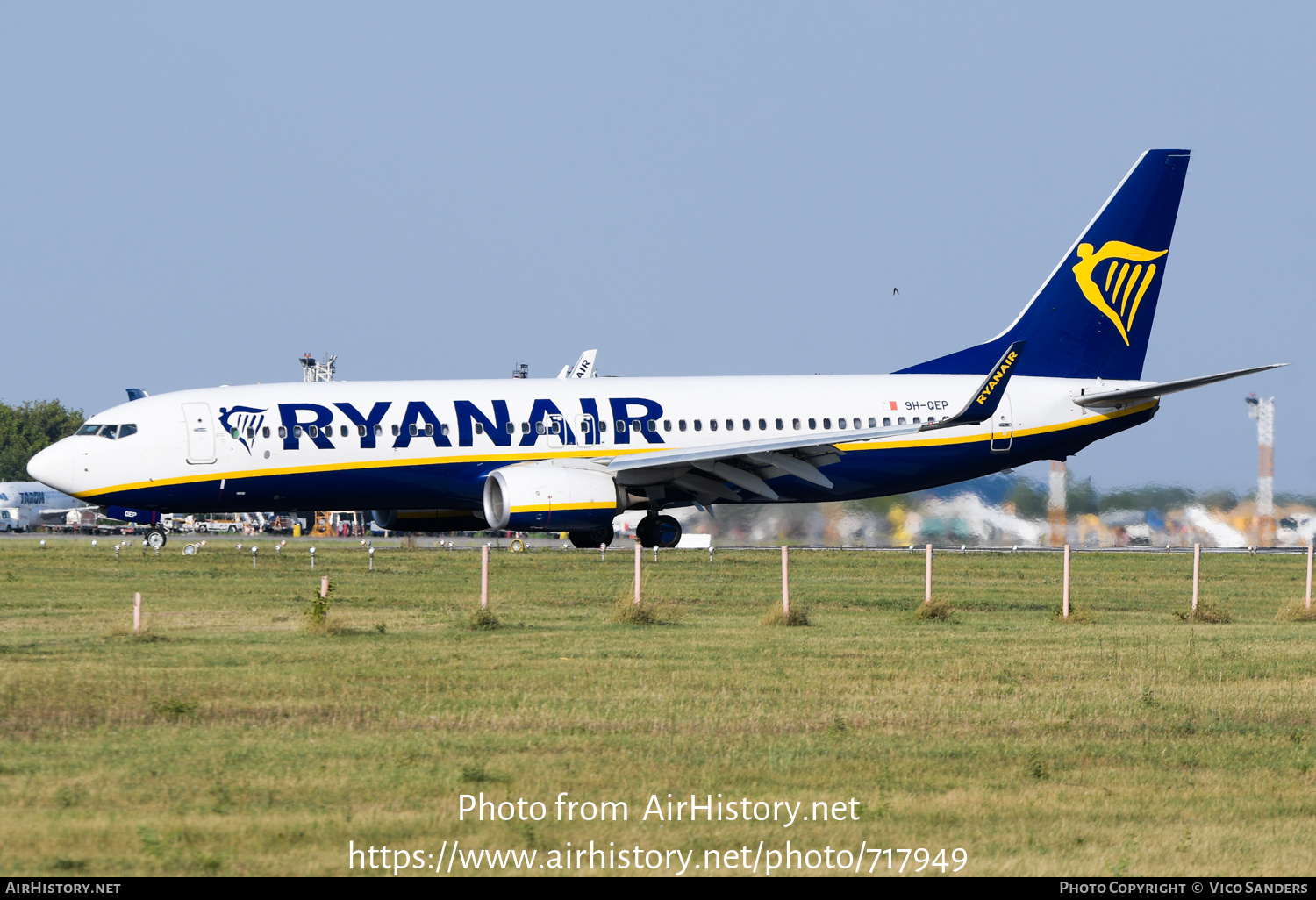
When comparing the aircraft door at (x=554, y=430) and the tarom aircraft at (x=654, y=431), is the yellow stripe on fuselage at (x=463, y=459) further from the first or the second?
the aircraft door at (x=554, y=430)

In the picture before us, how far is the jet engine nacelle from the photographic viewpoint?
1241 inches

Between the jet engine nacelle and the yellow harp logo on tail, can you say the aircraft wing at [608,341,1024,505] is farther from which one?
the yellow harp logo on tail

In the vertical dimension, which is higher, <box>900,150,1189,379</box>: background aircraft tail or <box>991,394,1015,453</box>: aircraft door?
<box>900,150,1189,379</box>: background aircraft tail

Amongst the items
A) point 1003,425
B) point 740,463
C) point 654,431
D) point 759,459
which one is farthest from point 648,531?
point 1003,425


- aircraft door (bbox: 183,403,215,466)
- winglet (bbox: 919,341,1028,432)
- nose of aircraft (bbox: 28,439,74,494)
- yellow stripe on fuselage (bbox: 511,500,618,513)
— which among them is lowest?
yellow stripe on fuselage (bbox: 511,500,618,513)

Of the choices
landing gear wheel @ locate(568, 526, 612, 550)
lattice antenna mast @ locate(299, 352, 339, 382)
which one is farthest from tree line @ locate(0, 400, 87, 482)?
landing gear wheel @ locate(568, 526, 612, 550)

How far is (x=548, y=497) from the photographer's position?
104ft

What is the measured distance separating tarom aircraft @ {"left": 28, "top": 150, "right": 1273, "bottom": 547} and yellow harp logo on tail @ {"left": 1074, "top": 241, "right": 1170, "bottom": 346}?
5 cm

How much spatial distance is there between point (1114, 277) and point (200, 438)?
2211 centimetres

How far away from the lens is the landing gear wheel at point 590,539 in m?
38.1

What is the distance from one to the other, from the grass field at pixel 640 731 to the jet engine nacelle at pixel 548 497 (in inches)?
306

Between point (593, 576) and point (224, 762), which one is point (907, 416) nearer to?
point (593, 576)

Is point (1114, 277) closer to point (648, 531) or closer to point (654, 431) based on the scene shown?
point (654, 431)

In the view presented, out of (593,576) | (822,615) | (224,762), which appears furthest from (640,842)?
(593,576)
